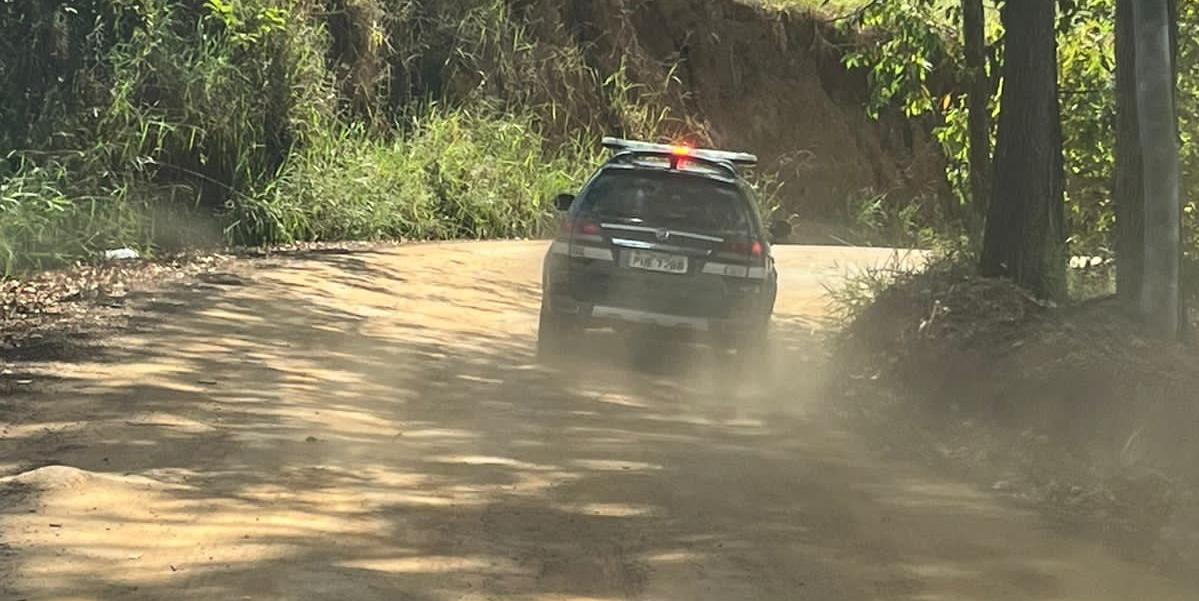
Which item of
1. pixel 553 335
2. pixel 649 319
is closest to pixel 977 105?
pixel 649 319

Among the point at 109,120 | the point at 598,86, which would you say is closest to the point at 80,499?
the point at 109,120

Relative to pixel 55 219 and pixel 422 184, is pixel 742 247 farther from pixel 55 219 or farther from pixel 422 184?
pixel 422 184

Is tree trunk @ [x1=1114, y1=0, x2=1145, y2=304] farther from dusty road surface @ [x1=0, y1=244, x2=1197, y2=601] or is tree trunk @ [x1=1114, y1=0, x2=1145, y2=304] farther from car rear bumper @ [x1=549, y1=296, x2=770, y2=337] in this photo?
car rear bumper @ [x1=549, y1=296, x2=770, y2=337]

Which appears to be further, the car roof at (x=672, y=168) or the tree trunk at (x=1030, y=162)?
the car roof at (x=672, y=168)

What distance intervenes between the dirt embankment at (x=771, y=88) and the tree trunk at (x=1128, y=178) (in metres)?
18.7

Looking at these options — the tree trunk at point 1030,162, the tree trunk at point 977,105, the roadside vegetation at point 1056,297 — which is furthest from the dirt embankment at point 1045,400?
the tree trunk at point 977,105

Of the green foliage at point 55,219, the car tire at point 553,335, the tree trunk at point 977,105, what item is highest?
the tree trunk at point 977,105

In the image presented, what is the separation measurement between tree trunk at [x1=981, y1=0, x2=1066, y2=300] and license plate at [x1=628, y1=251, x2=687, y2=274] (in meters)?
2.42

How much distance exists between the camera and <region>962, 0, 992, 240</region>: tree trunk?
46.8ft

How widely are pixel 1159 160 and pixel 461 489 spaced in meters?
4.69

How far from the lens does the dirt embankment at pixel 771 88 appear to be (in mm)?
29000

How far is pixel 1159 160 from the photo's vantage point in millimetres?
9188

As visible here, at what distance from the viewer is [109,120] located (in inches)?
717

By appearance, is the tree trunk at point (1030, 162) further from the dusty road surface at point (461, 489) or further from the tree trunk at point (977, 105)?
the tree trunk at point (977, 105)
